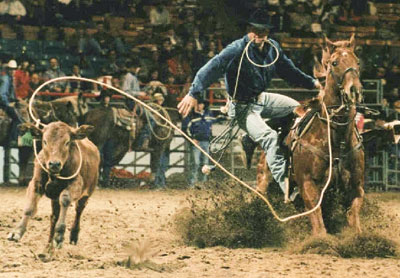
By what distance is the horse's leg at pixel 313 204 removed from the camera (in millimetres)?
7195

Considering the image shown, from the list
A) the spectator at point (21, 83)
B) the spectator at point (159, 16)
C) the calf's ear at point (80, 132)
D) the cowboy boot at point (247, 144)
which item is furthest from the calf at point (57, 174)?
the spectator at point (159, 16)

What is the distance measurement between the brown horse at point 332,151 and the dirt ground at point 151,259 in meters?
0.59

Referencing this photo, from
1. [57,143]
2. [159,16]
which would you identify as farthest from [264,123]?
[159,16]

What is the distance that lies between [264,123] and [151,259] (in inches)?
69.2

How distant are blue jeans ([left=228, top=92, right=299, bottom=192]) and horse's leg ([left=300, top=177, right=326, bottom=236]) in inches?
11.5

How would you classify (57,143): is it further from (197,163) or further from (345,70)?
(197,163)

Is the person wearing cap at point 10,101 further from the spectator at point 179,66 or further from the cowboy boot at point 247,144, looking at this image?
the cowboy boot at point 247,144

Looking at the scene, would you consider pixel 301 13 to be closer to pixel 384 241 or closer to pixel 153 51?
pixel 153 51

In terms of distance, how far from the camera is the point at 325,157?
720 cm

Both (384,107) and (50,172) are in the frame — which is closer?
(50,172)

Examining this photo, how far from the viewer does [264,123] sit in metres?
7.65

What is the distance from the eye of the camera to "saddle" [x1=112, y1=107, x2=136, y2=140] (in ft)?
49.0

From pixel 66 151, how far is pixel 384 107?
9.36 meters

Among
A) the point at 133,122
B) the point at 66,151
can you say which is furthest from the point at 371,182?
the point at 66,151
